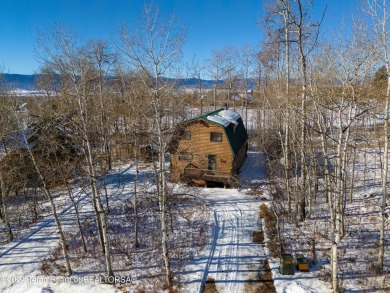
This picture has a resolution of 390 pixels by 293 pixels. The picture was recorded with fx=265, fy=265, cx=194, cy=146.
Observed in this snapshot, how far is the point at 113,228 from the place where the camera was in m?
16.0

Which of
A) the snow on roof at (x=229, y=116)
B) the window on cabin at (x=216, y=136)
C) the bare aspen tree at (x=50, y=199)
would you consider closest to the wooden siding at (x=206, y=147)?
the window on cabin at (x=216, y=136)

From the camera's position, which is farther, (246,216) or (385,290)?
(246,216)

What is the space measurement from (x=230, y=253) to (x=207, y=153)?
10.0 m

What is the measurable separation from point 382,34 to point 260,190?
1400cm

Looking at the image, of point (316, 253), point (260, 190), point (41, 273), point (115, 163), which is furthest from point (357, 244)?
point (115, 163)

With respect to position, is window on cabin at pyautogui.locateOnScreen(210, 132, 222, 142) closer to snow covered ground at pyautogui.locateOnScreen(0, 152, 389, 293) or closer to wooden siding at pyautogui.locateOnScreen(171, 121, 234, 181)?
wooden siding at pyautogui.locateOnScreen(171, 121, 234, 181)

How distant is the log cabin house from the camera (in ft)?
69.9

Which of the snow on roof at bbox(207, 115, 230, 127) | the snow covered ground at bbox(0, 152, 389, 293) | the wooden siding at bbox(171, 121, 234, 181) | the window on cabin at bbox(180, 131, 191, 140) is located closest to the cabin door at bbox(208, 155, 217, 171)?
the wooden siding at bbox(171, 121, 234, 181)

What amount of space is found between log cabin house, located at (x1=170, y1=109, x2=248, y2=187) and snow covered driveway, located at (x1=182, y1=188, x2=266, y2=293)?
3391 mm

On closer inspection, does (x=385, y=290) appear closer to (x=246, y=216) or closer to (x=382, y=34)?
(x=246, y=216)

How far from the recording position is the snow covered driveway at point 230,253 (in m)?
11.1

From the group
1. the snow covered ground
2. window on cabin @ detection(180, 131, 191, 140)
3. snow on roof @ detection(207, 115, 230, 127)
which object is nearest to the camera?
the snow covered ground

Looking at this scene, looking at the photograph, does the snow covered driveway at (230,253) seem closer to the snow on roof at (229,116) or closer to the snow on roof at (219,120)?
the snow on roof at (219,120)

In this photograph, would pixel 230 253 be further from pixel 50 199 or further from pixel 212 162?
pixel 212 162
